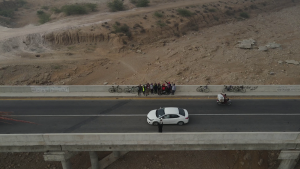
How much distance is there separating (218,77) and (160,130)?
16.8 meters

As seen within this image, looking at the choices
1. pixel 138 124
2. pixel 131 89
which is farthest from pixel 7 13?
pixel 138 124

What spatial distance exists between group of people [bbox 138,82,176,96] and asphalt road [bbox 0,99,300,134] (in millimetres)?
1024

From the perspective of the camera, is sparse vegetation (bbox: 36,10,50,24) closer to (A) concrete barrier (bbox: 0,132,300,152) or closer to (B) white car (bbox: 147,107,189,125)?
(A) concrete barrier (bbox: 0,132,300,152)

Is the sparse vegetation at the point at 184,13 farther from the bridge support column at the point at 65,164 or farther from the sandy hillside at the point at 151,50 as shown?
the bridge support column at the point at 65,164

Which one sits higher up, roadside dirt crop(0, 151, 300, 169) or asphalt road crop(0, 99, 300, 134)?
asphalt road crop(0, 99, 300, 134)

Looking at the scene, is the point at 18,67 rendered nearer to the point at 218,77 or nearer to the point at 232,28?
the point at 218,77

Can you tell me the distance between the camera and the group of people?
59.9ft

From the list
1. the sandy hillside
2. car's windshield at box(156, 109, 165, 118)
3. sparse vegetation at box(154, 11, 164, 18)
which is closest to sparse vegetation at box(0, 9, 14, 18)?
the sandy hillside

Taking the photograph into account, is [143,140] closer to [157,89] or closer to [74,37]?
[157,89]

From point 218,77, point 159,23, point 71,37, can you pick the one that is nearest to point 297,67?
point 218,77

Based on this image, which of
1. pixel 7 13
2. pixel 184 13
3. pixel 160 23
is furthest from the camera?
pixel 7 13

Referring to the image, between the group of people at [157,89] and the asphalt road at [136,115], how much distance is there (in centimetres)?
102

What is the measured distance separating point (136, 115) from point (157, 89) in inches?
152

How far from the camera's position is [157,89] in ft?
61.3
